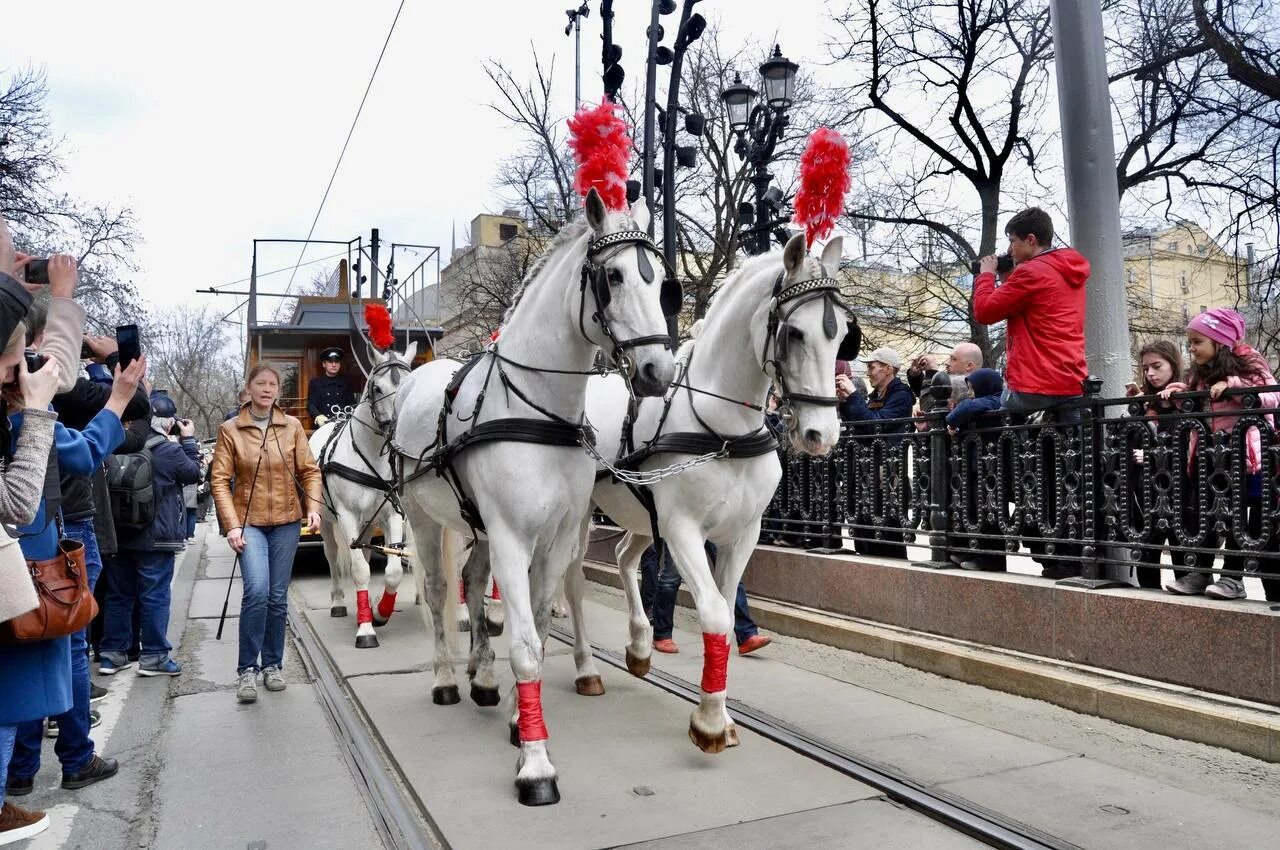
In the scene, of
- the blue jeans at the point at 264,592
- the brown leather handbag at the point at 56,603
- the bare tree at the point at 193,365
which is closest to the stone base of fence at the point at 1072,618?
the blue jeans at the point at 264,592

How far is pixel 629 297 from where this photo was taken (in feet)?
14.2

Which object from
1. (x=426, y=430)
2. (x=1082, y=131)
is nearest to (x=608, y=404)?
(x=426, y=430)

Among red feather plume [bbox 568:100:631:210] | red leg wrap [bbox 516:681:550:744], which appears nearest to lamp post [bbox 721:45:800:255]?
red feather plume [bbox 568:100:631:210]

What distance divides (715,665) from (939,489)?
9.44 feet

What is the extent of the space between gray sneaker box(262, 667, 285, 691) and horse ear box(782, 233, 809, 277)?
4363mm

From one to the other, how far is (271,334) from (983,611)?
11182 mm

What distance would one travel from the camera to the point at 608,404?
620 cm

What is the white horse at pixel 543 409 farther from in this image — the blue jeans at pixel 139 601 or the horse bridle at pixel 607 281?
the blue jeans at pixel 139 601

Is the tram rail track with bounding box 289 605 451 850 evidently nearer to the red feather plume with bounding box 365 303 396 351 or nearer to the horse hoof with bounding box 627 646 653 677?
the horse hoof with bounding box 627 646 653 677

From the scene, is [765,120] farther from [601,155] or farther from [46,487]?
[46,487]

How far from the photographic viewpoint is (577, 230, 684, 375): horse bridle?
14.1 feet

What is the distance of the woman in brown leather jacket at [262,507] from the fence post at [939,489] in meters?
4.28

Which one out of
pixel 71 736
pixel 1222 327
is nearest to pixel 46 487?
pixel 71 736

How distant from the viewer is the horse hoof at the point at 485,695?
19.5 feet
